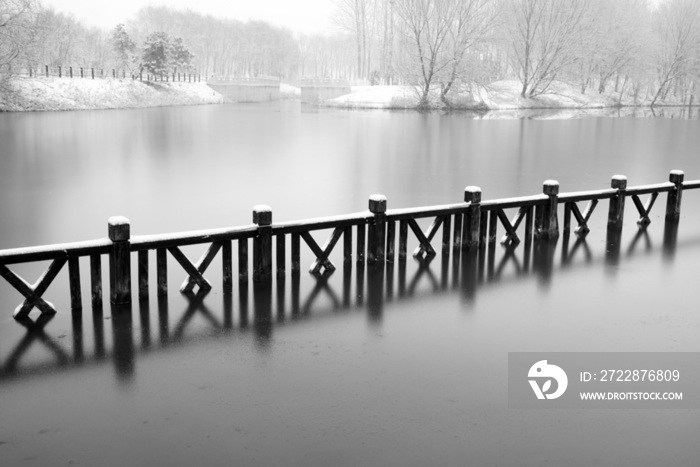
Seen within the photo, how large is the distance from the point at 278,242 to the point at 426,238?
261 cm

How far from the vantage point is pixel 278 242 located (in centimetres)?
995

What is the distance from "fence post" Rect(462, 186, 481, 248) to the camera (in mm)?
11227

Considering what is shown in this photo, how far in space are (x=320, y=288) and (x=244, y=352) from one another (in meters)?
2.47

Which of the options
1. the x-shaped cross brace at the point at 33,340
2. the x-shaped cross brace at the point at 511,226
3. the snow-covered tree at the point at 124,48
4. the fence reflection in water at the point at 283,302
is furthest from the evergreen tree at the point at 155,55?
the x-shaped cross brace at the point at 33,340

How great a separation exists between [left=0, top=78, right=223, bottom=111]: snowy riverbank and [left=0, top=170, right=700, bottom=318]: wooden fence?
172ft

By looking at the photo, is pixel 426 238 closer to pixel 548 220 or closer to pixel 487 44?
pixel 548 220

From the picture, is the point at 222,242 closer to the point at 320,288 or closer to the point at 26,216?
the point at 320,288

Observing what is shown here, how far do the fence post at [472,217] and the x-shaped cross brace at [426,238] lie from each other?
480 mm

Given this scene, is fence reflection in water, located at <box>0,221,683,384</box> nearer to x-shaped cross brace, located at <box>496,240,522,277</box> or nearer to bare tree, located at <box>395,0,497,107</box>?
x-shaped cross brace, located at <box>496,240,522,277</box>

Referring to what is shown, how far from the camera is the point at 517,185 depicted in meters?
22.0

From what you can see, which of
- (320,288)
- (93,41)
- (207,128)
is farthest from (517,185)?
(93,41)

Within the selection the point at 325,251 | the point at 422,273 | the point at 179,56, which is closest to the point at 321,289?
the point at 325,251

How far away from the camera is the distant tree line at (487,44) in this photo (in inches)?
2793

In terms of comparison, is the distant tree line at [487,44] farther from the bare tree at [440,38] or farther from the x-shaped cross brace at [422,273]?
the x-shaped cross brace at [422,273]
